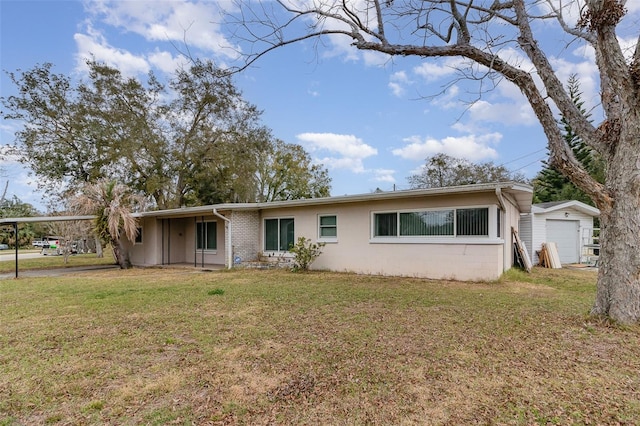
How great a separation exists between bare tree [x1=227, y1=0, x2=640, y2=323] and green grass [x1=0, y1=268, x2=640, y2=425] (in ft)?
4.07

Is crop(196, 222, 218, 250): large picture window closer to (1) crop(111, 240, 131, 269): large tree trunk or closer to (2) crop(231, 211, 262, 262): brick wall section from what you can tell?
(2) crop(231, 211, 262, 262): brick wall section

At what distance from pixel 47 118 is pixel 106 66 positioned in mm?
3947

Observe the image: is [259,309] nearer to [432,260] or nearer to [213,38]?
[213,38]

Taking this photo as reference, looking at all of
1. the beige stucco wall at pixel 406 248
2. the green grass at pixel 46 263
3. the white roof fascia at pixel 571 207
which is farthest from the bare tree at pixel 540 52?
the green grass at pixel 46 263

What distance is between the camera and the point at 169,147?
801 inches

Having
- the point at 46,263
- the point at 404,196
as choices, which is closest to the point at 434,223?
the point at 404,196

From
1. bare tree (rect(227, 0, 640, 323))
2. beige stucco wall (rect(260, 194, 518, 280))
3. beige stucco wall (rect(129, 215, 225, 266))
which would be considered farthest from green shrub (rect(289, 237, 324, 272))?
bare tree (rect(227, 0, 640, 323))

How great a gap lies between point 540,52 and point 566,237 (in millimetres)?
12430

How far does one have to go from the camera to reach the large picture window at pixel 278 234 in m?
13.2

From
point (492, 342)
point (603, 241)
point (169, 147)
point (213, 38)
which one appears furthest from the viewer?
point (169, 147)

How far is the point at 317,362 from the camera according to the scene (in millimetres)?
3695

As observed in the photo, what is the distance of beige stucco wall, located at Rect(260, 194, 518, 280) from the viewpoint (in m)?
9.14

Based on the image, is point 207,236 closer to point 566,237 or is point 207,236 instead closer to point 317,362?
point 317,362

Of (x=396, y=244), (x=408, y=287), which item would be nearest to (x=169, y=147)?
(x=396, y=244)
